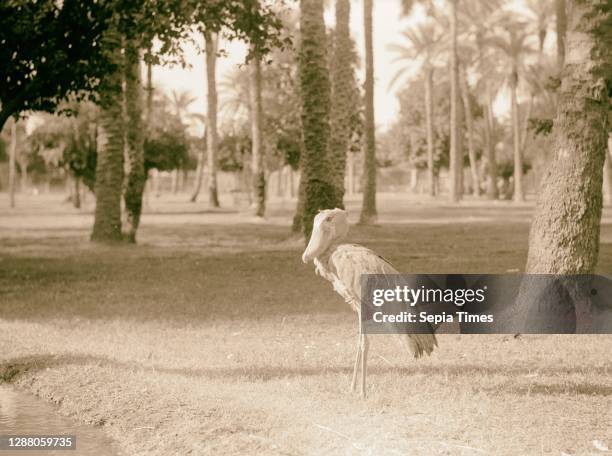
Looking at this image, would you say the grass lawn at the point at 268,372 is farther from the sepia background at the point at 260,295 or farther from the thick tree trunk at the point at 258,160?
the thick tree trunk at the point at 258,160

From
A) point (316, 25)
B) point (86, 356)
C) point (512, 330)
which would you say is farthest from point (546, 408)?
point (316, 25)

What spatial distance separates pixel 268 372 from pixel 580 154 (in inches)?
164

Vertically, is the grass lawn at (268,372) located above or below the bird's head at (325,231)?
below

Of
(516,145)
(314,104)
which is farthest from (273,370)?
(516,145)

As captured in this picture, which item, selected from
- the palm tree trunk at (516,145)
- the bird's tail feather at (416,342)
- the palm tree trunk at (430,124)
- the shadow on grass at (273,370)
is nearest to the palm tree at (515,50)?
the palm tree trunk at (516,145)

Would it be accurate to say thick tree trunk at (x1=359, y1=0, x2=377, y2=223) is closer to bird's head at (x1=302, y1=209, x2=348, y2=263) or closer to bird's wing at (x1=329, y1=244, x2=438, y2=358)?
bird's wing at (x1=329, y1=244, x2=438, y2=358)

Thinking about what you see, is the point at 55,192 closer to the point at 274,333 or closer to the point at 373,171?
the point at 373,171

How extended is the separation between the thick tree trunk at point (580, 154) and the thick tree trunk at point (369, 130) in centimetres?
1765

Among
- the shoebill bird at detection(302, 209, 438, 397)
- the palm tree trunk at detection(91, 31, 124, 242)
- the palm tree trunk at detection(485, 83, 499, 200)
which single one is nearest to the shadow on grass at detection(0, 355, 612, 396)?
the shoebill bird at detection(302, 209, 438, 397)

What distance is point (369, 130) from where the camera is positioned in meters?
27.4

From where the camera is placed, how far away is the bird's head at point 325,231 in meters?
5.82

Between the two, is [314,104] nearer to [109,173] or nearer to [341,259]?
[109,173]

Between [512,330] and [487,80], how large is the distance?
1924 inches

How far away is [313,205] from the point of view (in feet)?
59.1
